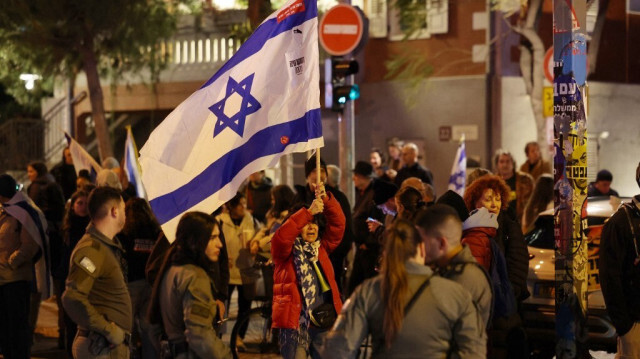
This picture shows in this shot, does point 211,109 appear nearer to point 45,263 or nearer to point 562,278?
point 562,278

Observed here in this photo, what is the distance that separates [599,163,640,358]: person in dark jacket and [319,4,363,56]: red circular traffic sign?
814cm

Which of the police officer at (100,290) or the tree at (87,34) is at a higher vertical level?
the tree at (87,34)

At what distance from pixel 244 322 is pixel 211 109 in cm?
421

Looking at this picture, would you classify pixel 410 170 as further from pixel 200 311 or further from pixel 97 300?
pixel 200 311

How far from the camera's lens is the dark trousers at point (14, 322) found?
36.4 feet

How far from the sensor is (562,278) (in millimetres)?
8234

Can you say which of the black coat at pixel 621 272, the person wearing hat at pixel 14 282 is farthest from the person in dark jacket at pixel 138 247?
the black coat at pixel 621 272

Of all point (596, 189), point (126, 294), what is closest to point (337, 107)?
point (596, 189)

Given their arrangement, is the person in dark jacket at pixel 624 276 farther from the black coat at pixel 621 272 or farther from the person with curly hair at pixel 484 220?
the person with curly hair at pixel 484 220

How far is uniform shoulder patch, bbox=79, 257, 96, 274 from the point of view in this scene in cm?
757

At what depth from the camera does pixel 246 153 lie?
347 inches

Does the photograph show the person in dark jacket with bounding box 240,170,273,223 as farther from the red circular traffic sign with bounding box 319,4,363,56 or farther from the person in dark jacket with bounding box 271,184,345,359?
the person in dark jacket with bounding box 271,184,345,359

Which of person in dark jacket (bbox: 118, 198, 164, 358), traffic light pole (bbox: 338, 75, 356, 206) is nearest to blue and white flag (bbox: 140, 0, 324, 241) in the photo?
person in dark jacket (bbox: 118, 198, 164, 358)

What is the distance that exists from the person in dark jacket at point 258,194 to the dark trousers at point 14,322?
5.95m
